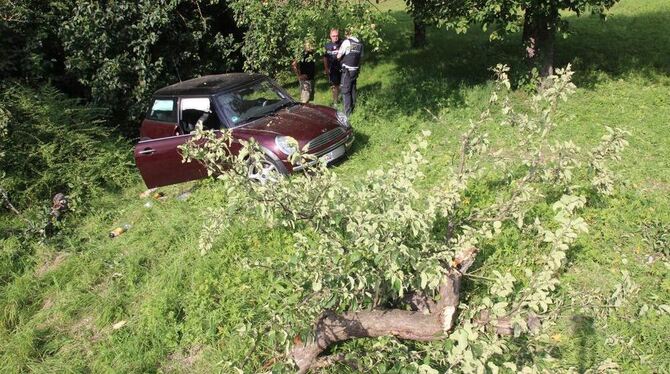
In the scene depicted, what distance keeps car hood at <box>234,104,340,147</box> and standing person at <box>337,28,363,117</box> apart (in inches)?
59.2

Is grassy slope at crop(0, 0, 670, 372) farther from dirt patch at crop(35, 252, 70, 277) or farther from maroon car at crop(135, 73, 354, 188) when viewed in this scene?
maroon car at crop(135, 73, 354, 188)

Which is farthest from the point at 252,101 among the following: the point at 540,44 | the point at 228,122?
the point at 540,44

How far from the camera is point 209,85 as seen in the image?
7.37 metres

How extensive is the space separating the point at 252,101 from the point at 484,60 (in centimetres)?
653

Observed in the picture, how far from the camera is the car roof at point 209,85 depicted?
23.5 ft

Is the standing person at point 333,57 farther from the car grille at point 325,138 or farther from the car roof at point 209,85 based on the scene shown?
the car grille at point 325,138

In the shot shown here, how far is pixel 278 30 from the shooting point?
10094mm

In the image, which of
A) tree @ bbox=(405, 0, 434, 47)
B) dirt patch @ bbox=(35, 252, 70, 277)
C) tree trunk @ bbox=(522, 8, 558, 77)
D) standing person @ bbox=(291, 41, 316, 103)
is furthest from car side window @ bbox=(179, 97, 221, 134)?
tree trunk @ bbox=(522, 8, 558, 77)

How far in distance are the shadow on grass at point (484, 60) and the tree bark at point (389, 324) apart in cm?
549

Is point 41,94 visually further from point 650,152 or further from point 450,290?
point 650,152

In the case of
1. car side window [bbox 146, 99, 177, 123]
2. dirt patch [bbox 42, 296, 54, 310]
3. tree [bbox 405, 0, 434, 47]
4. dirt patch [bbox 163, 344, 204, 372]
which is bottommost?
dirt patch [bbox 42, 296, 54, 310]

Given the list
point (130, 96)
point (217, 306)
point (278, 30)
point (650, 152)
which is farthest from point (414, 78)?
point (217, 306)

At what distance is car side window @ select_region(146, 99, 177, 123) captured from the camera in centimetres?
740

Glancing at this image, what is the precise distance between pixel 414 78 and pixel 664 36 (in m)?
7.03
